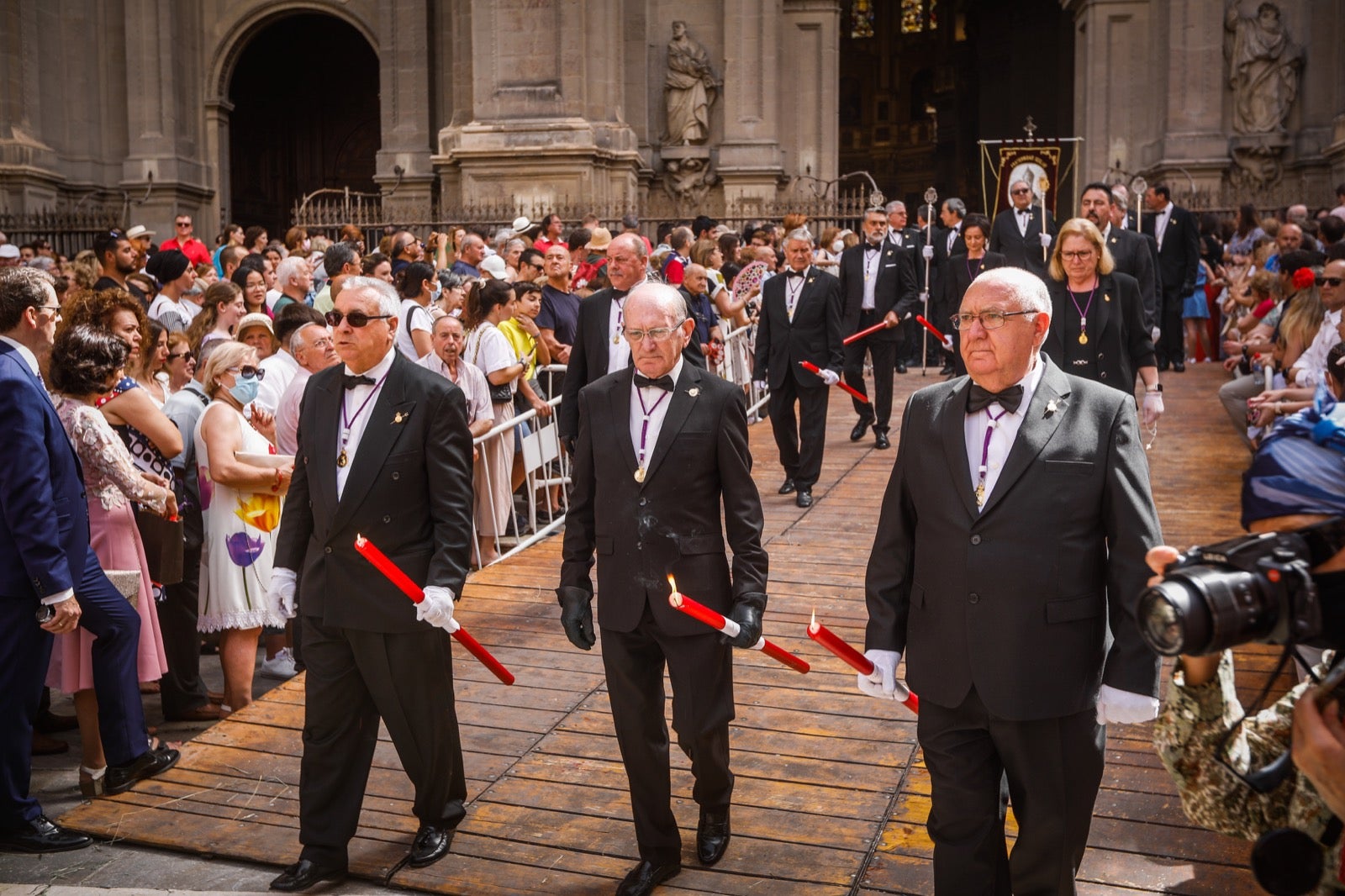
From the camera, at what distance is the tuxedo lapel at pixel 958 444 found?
3.88 meters

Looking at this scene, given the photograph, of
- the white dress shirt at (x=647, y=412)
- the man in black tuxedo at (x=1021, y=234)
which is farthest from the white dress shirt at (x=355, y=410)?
the man in black tuxedo at (x=1021, y=234)

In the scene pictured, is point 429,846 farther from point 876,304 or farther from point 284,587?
point 876,304

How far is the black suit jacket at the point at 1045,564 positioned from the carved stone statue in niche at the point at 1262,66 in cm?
2115

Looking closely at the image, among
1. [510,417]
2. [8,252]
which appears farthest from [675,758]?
[8,252]

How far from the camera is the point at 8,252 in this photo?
15094 mm

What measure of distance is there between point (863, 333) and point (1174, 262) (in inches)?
227

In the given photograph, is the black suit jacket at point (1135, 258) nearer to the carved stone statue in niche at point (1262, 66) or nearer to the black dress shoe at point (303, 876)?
the black dress shoe at point (303, 876)

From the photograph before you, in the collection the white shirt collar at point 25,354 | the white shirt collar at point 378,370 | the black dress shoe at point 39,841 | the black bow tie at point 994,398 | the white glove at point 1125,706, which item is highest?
the white shirt collar at point 25,354

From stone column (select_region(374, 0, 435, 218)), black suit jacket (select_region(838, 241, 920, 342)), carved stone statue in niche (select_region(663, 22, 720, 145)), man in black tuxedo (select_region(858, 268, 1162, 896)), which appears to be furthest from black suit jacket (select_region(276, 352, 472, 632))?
stone column (select_region(374, 0, 435, 218))

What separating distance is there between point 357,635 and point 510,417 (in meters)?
4.78

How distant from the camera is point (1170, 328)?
50.6 feet

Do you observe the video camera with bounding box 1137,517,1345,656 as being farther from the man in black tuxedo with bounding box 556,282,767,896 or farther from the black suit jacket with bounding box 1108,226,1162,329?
the black suit jacket with bounding box 1108,226,1162,329

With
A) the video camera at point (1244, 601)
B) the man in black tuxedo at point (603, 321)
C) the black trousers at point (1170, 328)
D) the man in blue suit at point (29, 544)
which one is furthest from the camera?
the black trousers at point (1170, 328)

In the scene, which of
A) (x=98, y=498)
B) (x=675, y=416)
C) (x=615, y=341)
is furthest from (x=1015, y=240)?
(x=98, y=498)
